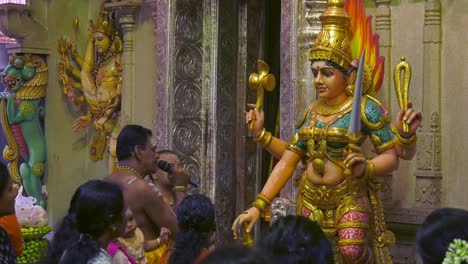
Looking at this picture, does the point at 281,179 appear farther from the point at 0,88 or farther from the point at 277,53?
the point at 0,88

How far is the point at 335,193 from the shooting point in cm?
588

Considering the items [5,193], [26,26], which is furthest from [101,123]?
[5,193]

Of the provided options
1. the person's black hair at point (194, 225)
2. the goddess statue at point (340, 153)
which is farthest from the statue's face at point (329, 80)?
the person's black hair at point (194, 225)

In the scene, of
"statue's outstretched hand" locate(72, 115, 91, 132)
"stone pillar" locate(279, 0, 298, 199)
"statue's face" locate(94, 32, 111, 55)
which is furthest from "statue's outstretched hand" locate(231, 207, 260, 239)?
"statue's outstretched hand" locate(72, 115, 91, 132)

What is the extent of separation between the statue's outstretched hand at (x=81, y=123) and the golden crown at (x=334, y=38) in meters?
3.86

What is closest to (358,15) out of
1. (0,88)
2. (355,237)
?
(355,237)

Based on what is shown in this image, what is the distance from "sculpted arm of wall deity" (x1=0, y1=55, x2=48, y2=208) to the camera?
9.34 metres

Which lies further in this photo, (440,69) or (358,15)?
(440,69)

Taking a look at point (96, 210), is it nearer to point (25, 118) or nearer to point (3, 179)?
point (3, 179)

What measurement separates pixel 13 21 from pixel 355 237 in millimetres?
4680

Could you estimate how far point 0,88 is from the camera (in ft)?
33.4

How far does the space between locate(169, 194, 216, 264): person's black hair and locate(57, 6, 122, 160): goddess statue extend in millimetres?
4635

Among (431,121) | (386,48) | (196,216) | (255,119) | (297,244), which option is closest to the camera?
(297,244)

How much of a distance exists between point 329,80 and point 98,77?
3765mm
